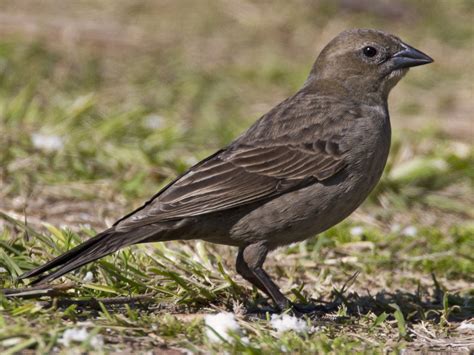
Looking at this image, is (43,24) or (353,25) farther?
(353,25)

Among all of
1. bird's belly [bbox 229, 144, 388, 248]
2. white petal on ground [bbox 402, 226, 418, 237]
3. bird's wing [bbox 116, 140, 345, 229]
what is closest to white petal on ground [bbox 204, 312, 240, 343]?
bird's wing [bbox 116, 140, 345, 229]

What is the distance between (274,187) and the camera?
508 cm

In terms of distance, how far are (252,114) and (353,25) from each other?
10.2 feet

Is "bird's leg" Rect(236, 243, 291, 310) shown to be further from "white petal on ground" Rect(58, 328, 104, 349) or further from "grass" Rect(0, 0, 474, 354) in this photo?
"white petal on ground" Rect(58, 328, 104, 349)

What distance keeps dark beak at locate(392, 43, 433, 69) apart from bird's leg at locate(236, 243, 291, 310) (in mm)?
1575

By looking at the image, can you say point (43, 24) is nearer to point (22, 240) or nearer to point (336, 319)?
point (22, 240)

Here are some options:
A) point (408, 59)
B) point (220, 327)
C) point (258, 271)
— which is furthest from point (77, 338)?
point (408, 59)

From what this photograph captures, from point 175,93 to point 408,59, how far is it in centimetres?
389

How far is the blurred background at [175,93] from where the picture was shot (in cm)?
685

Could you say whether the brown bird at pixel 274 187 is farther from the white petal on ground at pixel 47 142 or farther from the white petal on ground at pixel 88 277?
the white petal on ground at pixel 47 142

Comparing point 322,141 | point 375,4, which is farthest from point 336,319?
point 375,4

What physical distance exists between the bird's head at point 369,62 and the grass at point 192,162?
1.07 meters

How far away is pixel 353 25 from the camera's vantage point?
1173 cm

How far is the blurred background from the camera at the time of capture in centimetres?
685
